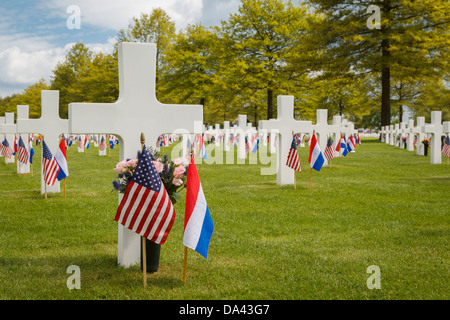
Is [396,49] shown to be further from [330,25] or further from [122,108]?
[122,108]

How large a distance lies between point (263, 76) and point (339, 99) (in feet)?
59.1

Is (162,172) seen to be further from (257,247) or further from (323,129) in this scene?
(323,129)

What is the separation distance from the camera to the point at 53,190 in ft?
42.4

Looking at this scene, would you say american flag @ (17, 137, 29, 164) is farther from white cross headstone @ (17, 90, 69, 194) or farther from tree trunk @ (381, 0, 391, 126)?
tree trunk @ (381, 0, 391, 126)

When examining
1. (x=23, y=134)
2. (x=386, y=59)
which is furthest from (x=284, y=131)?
(x=386, y=59)

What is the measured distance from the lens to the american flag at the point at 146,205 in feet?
16.8

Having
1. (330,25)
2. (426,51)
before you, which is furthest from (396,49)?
(330,25)

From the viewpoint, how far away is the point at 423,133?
29.5 m

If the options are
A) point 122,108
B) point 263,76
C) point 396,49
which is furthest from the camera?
point 263,76

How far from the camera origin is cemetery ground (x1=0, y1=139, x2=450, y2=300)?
5258 mm

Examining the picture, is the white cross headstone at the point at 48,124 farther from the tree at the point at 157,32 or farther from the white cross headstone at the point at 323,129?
the tree at the point at 157,32

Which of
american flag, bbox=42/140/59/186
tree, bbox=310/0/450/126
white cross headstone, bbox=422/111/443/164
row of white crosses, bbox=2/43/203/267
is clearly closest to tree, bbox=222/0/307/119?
tree, bbox=310/0/450/126

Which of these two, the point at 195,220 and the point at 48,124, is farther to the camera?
the point at 48,124

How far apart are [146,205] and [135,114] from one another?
154 centimetres
